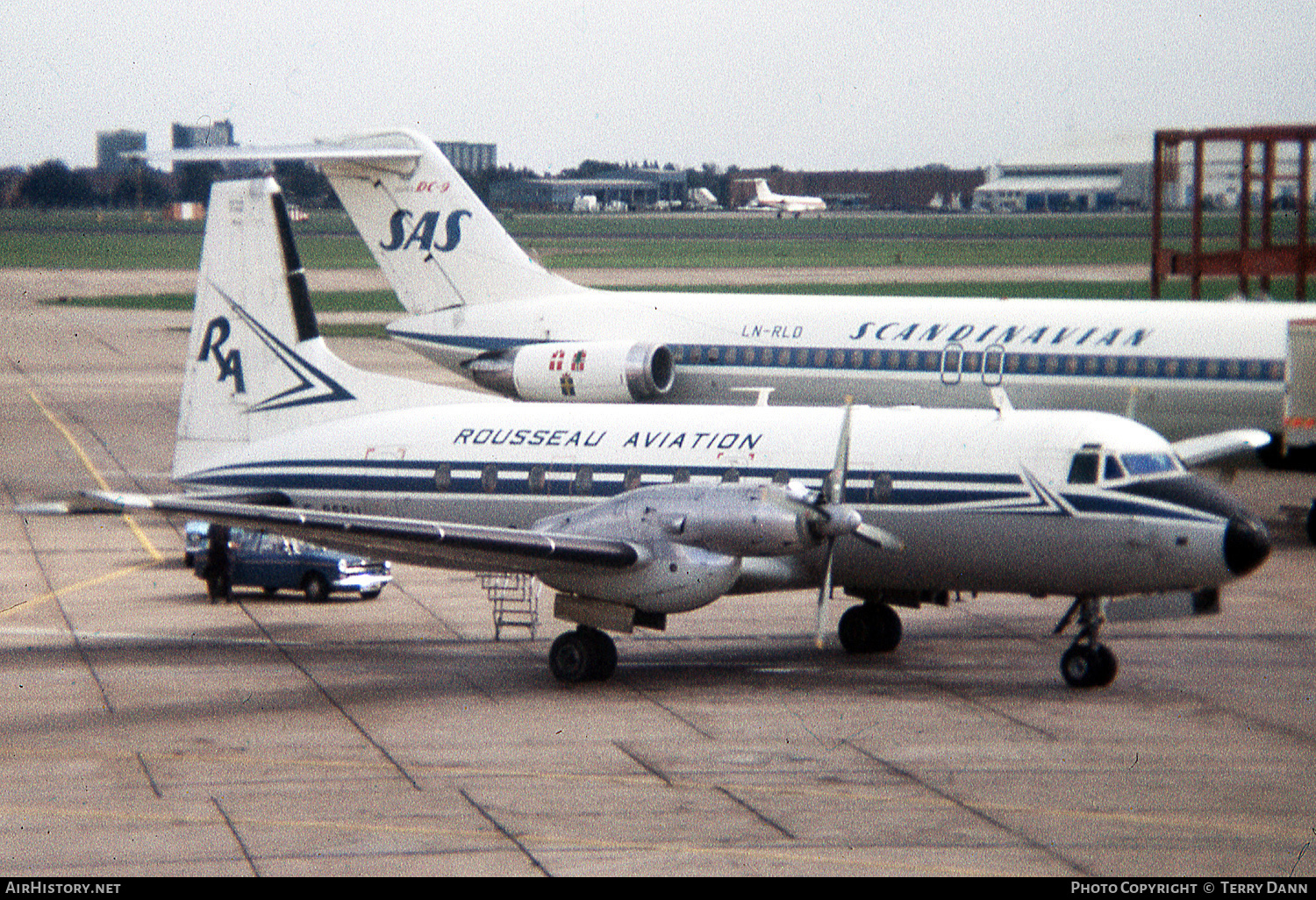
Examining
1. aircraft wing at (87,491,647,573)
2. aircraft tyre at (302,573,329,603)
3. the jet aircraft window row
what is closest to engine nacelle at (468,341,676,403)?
the jet aircraft window row

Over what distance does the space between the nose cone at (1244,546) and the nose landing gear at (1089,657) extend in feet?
6.10

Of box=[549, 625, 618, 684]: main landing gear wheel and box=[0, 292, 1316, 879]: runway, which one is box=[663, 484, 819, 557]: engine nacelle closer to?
box=[549, 625, 618, 684]: main landing gear wheel

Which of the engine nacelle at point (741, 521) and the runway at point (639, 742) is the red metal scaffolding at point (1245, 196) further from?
the engine nacelle at point (741, 521)

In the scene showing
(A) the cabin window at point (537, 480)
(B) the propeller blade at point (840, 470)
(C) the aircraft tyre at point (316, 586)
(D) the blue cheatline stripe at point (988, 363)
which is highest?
(D) the blue cheatline stripe at point (988, 363)

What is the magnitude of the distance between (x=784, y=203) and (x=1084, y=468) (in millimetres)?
151768

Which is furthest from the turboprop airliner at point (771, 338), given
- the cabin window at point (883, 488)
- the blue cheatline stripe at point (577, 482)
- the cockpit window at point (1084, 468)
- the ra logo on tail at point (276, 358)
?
the cockpit window at point (1084, 468)

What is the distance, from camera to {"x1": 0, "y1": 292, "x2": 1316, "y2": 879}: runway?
615 inches

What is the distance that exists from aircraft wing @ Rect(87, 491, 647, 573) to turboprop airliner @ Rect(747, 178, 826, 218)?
479 ft

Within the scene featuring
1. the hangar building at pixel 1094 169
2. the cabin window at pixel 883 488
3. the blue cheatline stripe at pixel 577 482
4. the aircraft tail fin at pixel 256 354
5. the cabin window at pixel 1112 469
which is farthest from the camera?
the aircraft tail fin at pixel 256 354

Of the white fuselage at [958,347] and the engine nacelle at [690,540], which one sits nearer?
the engine nacelle at [690,540]

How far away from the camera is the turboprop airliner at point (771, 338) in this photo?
111 feet

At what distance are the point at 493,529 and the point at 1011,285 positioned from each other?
7352 cm

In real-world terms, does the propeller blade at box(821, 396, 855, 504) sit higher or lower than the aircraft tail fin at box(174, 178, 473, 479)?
lower

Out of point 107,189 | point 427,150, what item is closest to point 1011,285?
point 107,189
